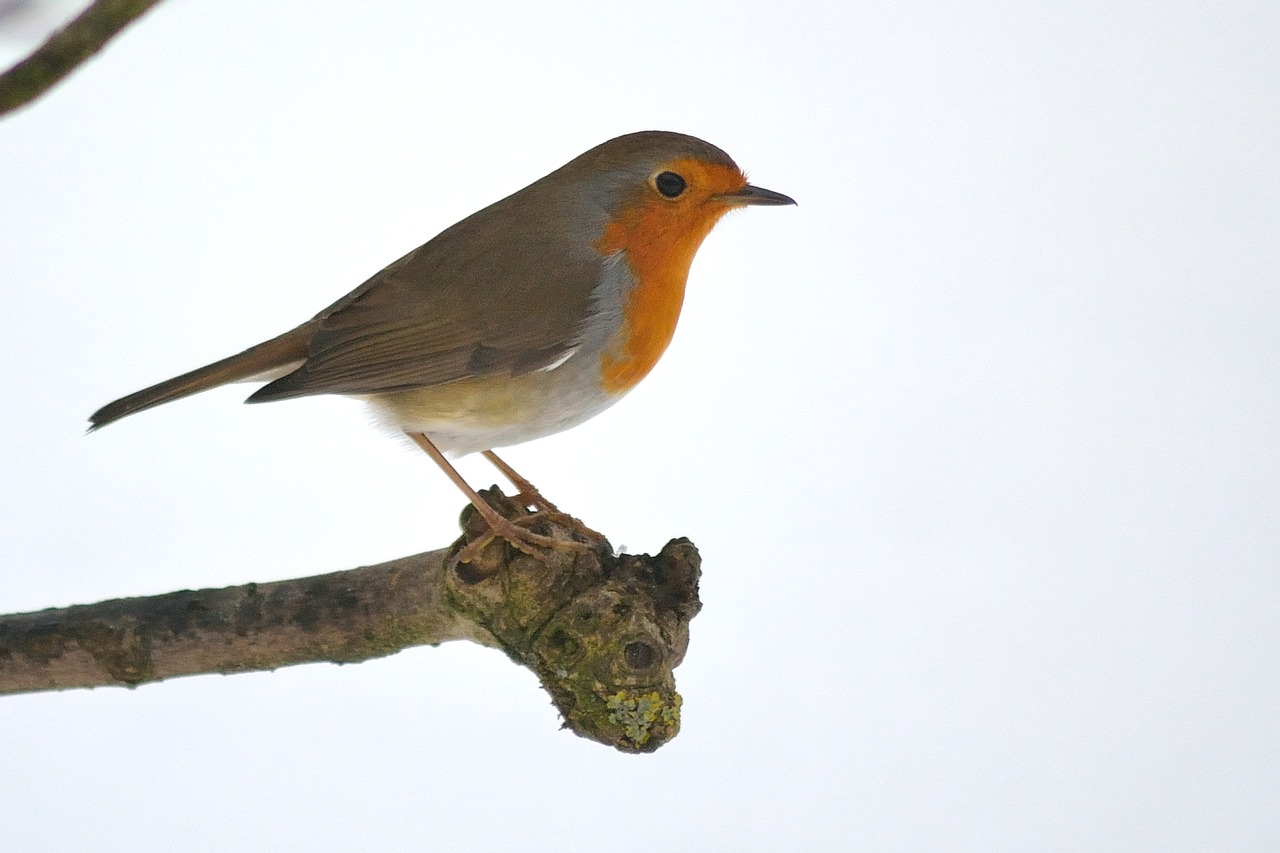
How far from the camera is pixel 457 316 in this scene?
3213 millimetres

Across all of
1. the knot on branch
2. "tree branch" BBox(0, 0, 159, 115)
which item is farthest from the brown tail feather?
"tree branch" BBox(0, 0, 159, 115)

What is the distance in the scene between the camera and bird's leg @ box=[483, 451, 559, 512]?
3.52m

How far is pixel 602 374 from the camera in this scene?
310cm

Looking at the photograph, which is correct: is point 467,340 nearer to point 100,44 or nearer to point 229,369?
point 229,369

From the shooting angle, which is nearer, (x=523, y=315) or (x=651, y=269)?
(x=523, y=315)

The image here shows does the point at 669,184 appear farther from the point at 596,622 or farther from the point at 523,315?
the point at 596,622

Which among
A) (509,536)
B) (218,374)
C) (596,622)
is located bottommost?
(596,622)

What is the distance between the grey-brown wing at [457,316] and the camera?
3082 mm

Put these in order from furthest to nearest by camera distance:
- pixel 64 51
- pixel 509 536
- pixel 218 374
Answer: pixel 218 374, pixel 509 536, pixel 64 51

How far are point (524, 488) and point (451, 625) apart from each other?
749 millimetres

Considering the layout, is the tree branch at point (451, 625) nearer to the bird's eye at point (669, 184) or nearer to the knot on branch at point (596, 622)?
the knot on branch at point (596, 622)

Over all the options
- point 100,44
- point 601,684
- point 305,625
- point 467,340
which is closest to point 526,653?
point 601,684

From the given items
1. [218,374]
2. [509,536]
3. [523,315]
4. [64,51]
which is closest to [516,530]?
[509,536]

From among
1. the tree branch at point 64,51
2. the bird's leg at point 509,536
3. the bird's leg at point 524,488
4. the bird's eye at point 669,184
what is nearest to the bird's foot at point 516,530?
the bird's leg at point 509,536
